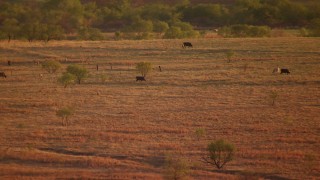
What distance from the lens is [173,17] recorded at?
78.6 m

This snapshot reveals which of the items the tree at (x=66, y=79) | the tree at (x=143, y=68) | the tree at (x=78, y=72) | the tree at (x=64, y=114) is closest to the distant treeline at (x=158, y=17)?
the tree at (x=143, y=68)

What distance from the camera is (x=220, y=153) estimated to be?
60.9 feet

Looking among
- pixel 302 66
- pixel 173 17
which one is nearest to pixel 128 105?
pixel 302 66

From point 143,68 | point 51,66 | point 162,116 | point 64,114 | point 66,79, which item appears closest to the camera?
point 64,114

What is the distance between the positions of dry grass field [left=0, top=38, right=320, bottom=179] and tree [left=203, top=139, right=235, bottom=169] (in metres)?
0.23

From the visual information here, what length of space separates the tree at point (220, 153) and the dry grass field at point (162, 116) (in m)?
0.23

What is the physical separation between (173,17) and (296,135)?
58475mm

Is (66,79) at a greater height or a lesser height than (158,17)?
lesser

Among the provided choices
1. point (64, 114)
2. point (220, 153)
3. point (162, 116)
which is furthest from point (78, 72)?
point (220, 153)

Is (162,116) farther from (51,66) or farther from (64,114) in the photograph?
(51,66)

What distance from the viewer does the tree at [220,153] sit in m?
18.4

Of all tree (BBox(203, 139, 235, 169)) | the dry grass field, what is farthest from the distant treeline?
tree (BBox(203, 139, 235, 169))

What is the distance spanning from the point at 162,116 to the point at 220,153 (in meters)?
6.13

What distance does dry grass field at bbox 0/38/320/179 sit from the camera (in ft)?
60.6
